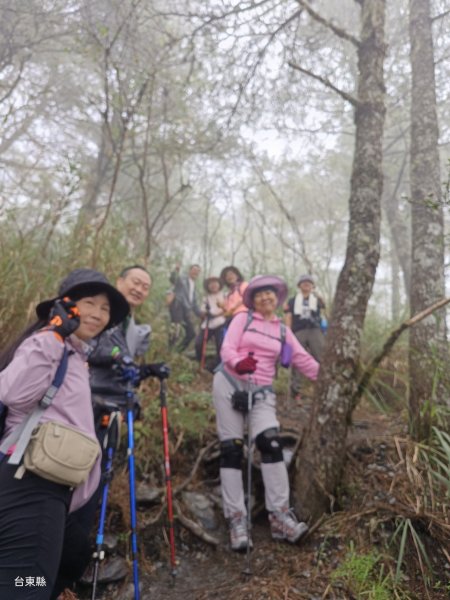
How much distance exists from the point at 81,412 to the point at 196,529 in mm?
2143

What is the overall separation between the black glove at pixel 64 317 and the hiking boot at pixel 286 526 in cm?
252

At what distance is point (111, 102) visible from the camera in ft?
21.6

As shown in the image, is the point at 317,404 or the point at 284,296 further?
the point at 284,296

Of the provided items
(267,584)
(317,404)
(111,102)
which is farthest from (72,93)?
(267,584)

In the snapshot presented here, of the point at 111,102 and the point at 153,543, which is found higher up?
the point at 111,102

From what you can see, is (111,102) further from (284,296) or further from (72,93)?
(72,93)

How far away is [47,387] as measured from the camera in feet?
6.63

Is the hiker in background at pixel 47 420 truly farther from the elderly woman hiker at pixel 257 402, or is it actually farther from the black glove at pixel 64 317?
the elderly woman hiker at pixel 257 402

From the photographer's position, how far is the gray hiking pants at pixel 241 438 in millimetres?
3442

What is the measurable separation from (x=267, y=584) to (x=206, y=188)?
11781 millimetres

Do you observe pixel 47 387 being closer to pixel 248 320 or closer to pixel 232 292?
pixel 248 320

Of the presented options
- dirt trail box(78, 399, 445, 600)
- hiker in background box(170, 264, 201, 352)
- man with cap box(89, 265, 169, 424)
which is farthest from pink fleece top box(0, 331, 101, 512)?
hiker in background box(170, 264, 201, 352)

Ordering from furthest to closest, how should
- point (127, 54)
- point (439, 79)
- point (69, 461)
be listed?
1. point (439, 79)
2. point (127, 54)
3. point (69, 461)

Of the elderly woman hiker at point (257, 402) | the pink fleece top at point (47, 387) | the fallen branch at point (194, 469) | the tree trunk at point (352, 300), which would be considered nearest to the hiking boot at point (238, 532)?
the elderly woman hiker at point (257, 402)
